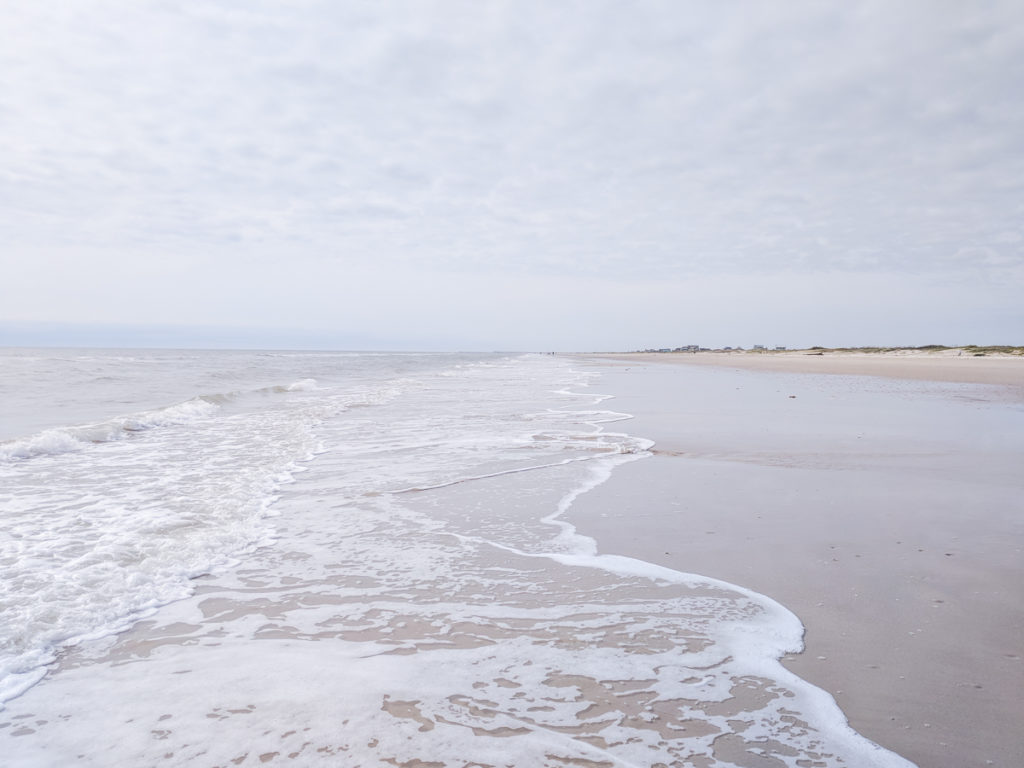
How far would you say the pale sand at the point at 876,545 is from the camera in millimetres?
2197

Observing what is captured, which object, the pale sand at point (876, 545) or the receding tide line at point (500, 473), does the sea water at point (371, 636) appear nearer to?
the receding tide line at point (500, 473)

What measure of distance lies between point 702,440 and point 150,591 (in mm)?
6417

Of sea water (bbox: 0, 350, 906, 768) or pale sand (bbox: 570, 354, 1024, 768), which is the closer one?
sea water (bbox: 0, 350, 906, 768)

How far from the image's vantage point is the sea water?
2.07 meters

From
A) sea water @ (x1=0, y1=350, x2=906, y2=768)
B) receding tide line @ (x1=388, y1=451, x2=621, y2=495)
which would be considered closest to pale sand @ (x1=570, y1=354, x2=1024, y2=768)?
sea water @ (x1=0, y1=350, x2=906, y2=768)

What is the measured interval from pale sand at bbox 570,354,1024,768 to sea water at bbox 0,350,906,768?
23cm

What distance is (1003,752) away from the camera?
191cm

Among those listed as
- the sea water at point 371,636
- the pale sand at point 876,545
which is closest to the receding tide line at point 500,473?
the sea water at point 371,636

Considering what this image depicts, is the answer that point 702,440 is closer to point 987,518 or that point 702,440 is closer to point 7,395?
point 987,518

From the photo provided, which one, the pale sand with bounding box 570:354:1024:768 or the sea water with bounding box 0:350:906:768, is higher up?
the pale sand with bounding box 570:354:1024:768

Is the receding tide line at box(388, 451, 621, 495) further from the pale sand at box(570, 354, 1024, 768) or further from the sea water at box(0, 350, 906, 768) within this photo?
the pale sand at box(570, 354, 1024, 768)

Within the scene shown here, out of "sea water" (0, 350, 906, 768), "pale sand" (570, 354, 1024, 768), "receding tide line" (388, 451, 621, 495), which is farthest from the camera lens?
"receding tide line" (388, 451, 621, 495)

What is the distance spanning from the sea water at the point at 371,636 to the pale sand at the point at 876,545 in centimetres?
23

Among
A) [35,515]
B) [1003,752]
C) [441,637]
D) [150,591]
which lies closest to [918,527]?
[1003,752]
